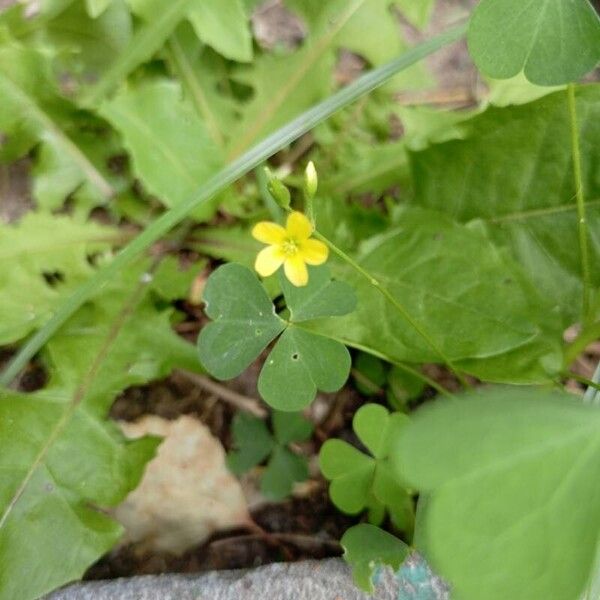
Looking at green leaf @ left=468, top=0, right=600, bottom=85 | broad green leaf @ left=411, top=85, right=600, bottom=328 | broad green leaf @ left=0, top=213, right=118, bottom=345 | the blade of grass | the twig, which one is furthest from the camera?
the twig

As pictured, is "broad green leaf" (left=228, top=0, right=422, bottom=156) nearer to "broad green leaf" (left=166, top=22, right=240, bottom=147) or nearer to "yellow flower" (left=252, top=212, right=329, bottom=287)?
"broad green leaf" (left=166, top=22, right=240, bottom=147)

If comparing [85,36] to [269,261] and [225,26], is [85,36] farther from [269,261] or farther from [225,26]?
[269,261]

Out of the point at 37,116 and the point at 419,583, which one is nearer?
the point at 419,583

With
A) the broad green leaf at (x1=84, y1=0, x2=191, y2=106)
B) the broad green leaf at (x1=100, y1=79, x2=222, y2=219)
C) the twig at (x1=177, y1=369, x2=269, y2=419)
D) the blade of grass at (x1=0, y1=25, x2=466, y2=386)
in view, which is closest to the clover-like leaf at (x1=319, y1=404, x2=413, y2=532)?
the twig at (x1=177, y1=369, x2=269, y2=419)

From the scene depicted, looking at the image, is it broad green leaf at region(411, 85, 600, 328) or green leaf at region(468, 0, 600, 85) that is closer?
green leaf at region(468, 0, 600, 85)

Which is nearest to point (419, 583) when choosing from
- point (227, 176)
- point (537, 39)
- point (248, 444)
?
point (248, 444)

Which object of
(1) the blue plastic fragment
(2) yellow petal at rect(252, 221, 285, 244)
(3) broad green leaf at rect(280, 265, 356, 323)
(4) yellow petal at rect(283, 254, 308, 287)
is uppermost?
(2) yellow petal at rect(252, 221, 285, 244)

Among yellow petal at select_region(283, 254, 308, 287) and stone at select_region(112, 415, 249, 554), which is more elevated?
yellow petal at select_region(283, 254, 308, 287)
